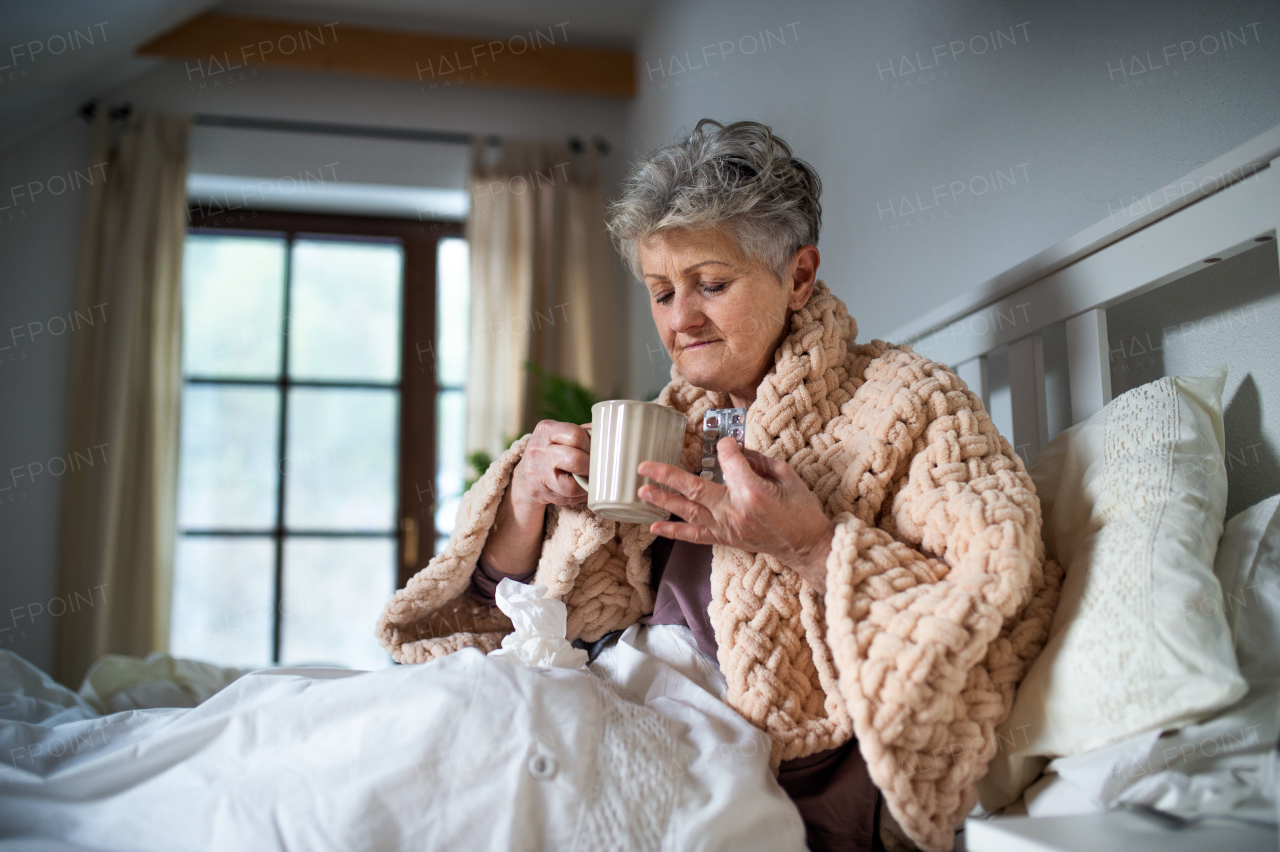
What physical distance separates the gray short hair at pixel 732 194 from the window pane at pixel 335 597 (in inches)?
110

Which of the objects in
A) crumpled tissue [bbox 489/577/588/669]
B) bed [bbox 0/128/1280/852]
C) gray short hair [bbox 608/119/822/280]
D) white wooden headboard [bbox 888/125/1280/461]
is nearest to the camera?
bed [bbox 0/128/1280/852]

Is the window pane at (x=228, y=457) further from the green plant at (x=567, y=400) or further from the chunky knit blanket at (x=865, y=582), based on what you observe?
the chunky knit blanket at (x=865, y=582)

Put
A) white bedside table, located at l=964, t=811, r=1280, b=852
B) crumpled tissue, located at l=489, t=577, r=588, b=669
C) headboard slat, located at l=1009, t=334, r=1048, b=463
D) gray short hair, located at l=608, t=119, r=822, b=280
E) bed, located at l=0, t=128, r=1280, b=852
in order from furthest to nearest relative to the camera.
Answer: headboard slat, located at l=1009, t=334, r=1048, b=463, gray short hair, located at l=608, t=119, r=822, b=280, crumpled tissue, located at l=489, t=577, r=588, b=669, bed, located at l=0, t=128, r=1280, b=852, white bedside table, located at l=964, t=811, r=1280, b=852

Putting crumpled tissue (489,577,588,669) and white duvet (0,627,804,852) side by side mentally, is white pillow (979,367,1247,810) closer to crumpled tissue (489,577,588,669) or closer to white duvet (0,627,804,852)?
white duvet (0,627,804,852)

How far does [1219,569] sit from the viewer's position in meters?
0.89

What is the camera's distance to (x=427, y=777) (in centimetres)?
85

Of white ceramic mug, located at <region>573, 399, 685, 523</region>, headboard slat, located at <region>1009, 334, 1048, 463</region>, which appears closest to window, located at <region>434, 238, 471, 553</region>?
headboard slat, located at <region>1009, 334, 1048, 463</region>

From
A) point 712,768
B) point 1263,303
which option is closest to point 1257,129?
point 1263,303

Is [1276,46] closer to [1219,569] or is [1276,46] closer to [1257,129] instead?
[1257,129]

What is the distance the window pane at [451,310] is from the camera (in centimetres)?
389

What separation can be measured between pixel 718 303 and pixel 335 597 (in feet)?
9.68

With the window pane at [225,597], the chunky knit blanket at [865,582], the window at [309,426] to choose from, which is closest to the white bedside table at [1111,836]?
the chunky knit blanket at [865,582]

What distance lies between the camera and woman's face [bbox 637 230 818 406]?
4.11ft

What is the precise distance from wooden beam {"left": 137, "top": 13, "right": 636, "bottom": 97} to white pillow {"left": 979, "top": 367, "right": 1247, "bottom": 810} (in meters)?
3.22
